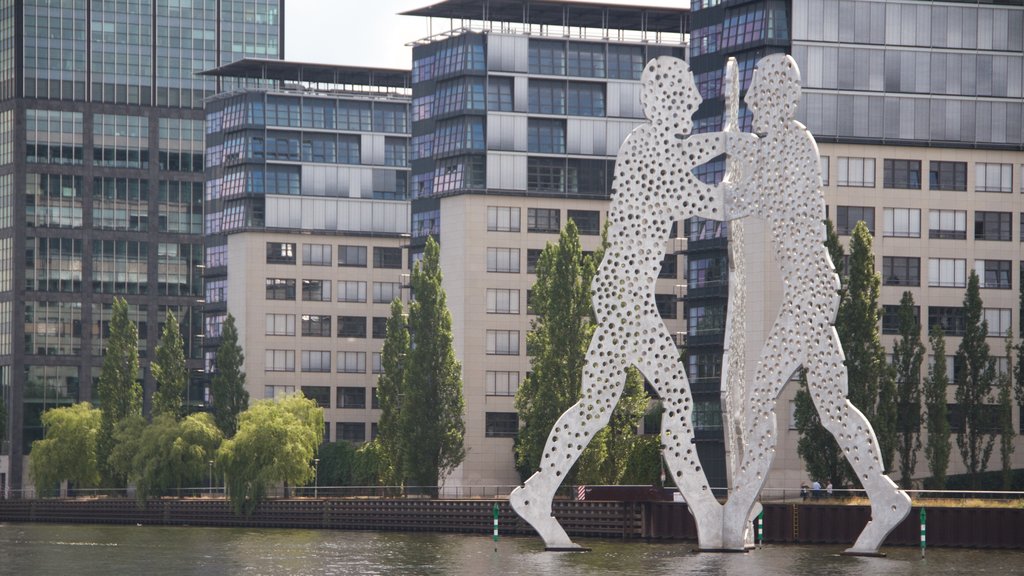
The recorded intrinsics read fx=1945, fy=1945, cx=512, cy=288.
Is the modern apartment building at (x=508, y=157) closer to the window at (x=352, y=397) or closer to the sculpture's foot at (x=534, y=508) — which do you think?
the window at (x=352, y=397)

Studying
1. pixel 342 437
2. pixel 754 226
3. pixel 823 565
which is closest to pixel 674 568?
pixel 823 565

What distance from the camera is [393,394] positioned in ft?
468

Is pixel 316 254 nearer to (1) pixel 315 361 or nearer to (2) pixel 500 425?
(1) pixel 315 361

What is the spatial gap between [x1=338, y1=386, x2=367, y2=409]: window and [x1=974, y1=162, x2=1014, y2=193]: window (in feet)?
243

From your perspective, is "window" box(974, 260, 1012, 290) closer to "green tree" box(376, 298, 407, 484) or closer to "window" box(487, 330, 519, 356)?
"window" box(487, 330, 519, 356)

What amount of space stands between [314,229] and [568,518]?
91.8 m

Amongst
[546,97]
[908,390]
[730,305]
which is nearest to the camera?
[730,305]

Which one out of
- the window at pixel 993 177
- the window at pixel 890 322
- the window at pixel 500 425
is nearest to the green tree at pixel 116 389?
the window at pixel 500 425

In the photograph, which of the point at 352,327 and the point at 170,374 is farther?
the point at 352,327

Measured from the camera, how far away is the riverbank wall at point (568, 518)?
298 feet

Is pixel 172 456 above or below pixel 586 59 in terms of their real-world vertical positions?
below

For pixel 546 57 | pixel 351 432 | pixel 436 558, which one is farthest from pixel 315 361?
pixel 436 558

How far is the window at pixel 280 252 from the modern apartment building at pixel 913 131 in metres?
61.4

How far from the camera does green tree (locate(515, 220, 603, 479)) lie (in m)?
121
